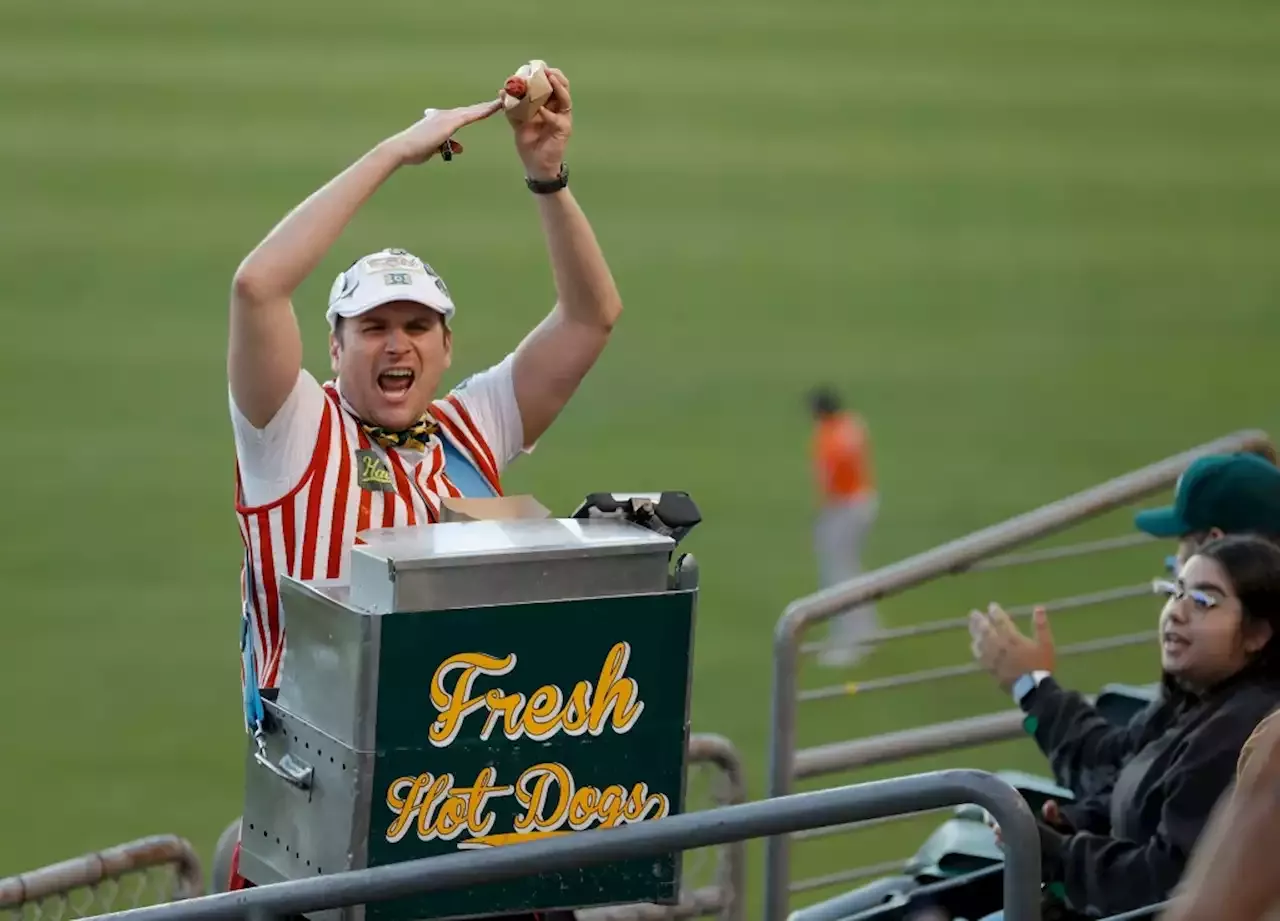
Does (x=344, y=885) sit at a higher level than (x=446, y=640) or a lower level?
lower

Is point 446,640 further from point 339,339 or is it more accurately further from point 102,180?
point 102,180

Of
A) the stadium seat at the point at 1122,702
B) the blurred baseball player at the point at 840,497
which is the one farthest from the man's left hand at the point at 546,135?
the blurred baseball player at the point at 840,497

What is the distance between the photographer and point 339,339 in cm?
286

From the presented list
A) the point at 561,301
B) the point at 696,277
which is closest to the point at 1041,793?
the point at 561,301

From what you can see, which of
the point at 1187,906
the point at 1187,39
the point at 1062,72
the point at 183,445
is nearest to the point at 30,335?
the point at 183,445

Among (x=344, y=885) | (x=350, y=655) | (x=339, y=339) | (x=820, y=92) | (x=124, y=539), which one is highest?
(x=820, y=92)

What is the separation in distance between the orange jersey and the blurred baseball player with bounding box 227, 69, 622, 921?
5.07 metres

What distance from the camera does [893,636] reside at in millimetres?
4047

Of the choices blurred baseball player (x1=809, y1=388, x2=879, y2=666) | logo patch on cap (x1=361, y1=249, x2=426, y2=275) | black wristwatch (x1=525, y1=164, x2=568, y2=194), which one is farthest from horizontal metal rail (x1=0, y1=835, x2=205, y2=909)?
blurred baseball player (x1=809, y1=388, x2=879, y2=666)

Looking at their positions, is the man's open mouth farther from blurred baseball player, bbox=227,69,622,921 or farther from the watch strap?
the watch strap

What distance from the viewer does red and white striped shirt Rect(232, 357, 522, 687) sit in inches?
107

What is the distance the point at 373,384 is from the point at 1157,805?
48.6 inches

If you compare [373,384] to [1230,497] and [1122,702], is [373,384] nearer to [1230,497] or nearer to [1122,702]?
[1230,497]

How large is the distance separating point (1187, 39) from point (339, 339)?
12.4 metres
